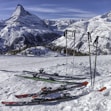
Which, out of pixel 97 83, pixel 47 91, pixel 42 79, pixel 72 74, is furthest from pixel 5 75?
pixel 97 83

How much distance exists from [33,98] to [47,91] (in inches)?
61.6

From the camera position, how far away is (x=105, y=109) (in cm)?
1741

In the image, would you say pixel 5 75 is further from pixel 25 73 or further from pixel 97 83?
pixel 97 83

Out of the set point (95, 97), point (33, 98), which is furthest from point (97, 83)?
point (33, 98)

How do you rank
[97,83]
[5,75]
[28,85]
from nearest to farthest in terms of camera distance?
[97,83] → [28,85] → [5,75]

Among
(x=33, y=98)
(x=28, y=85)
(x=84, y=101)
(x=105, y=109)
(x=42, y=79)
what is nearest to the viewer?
(x=105, y=109)

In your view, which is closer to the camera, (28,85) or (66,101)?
(66,101)

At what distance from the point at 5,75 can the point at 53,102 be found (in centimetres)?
1230

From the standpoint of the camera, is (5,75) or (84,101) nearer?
A: (84,101)

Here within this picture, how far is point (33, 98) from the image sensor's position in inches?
832

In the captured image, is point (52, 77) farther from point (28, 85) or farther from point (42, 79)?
point (28, 85)

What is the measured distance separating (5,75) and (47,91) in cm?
999

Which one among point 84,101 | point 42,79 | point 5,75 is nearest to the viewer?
point 84,101

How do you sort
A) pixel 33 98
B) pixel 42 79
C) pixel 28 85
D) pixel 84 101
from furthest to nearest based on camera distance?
pixel 42 79 → pixel 28 85 → pixel 33 98 → pixel 84 101
